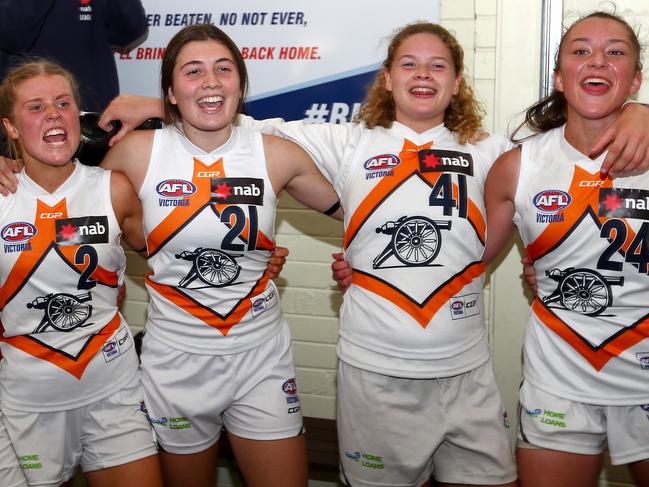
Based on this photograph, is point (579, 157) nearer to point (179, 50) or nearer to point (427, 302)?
point (427, 302)

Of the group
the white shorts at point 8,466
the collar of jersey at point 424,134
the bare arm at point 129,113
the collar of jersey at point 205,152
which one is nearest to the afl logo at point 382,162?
the collar of jersey at point 424,134

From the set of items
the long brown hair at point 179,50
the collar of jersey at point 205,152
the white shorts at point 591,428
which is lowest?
the white shorts at point 591,428

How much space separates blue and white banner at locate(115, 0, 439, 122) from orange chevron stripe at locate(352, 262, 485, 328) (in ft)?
3.73

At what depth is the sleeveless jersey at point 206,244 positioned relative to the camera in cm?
223

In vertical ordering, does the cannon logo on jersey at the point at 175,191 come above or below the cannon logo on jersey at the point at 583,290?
above

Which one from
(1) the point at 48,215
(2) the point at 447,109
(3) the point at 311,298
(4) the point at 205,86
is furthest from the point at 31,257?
(3) the point at 311,298

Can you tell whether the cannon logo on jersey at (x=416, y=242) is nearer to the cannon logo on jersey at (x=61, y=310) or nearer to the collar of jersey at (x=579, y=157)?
the collar of jersey at (x=579, y=157)

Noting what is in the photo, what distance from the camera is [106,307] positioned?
226cm

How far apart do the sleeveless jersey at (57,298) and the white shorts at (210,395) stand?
0.12 m

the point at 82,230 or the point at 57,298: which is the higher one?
the point at 82,230

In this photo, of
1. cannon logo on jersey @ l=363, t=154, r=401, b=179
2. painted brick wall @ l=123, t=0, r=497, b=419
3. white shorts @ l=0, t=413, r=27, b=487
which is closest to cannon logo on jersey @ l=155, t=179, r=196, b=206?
cannon logo on jersey @ l=363, t=154, r=401, b=179

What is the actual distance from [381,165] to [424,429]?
866 mm

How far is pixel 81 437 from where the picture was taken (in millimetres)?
2205

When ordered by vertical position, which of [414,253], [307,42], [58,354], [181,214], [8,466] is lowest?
[8,466]
